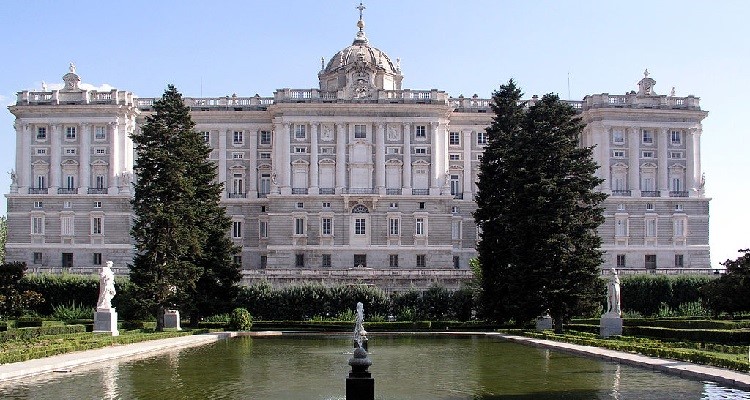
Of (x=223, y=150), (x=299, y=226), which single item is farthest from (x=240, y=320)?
(x=223, y=150)

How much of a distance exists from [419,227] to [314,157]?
9600 millimetres

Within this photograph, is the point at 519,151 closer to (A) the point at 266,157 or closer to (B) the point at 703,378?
(B) the point at 703,378

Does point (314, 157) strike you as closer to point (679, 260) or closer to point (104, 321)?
point (679, 260)

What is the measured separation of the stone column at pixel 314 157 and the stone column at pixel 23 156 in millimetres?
21507

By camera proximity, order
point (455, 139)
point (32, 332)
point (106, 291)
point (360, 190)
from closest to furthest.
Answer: point (32, 332)
point (106, 291)
point (360, 190)
point (455, 139)

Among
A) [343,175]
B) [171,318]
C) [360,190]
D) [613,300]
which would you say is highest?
[343,175]

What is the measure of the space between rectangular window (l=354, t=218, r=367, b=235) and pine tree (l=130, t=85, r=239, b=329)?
23.6 metres

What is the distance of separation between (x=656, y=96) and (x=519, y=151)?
118ft

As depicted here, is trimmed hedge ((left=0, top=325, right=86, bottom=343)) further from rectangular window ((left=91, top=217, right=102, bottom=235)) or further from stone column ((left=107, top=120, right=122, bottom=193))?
stone column ((left=107, top=120, right=122, bottom=193))

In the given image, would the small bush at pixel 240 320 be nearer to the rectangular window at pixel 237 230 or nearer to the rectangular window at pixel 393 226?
the rectangular window at pixel 393 226

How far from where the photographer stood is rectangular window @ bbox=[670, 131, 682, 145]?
259 ft

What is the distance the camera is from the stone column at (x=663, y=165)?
78000 millimetres

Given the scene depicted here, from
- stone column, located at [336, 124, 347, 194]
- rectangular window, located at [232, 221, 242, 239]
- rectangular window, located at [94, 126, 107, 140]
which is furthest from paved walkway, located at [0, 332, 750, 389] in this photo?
rectangular window, located at [94, 126, 107, 140]

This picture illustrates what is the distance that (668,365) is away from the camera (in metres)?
25.8
